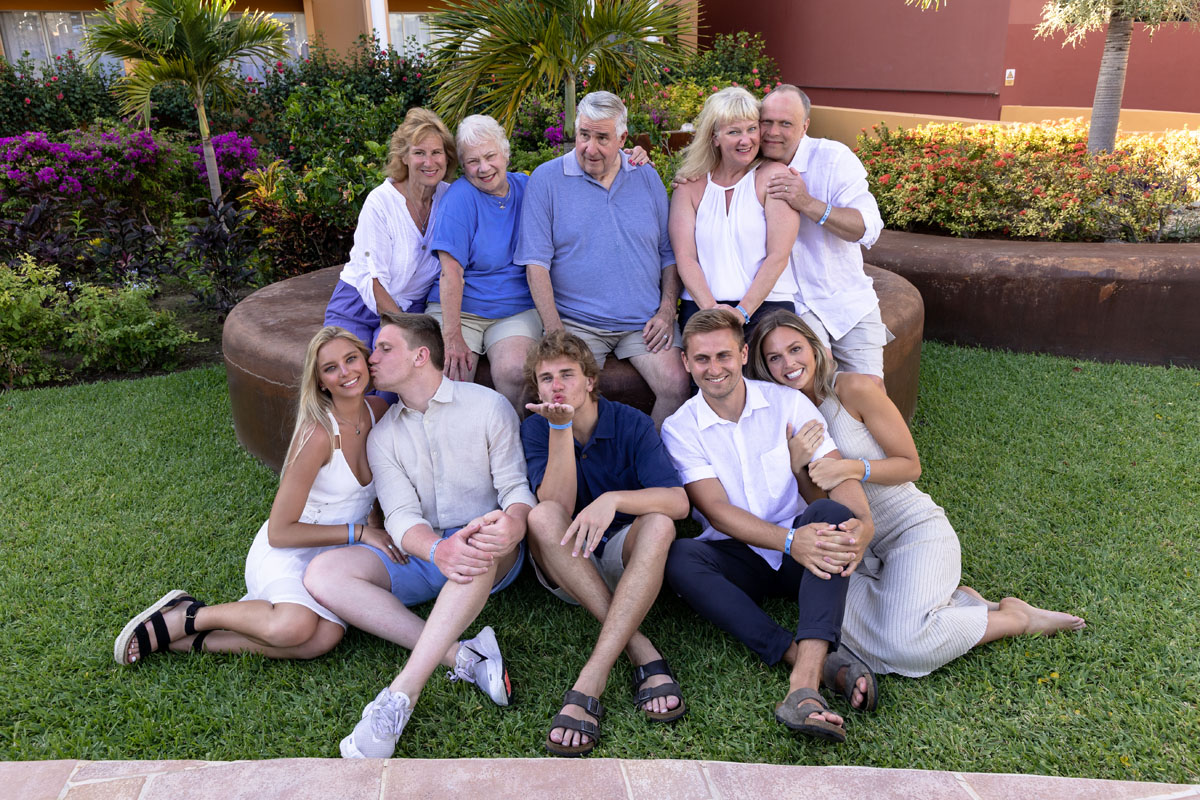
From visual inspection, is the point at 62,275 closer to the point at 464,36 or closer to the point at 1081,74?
the point at 464,36

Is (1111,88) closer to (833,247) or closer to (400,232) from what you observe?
(833,247)

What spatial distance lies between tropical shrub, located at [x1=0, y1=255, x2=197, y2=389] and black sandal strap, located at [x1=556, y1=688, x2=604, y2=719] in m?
4.76

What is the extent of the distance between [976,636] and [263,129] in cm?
1212

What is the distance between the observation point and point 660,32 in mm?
5543

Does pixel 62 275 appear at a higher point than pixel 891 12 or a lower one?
lower

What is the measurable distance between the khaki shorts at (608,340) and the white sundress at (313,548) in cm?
98

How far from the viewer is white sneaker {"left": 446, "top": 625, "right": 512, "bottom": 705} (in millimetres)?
2848

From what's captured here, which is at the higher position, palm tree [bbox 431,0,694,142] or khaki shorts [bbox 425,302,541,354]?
palm tree [bbox 431,0,694,142]

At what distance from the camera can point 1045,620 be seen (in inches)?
121

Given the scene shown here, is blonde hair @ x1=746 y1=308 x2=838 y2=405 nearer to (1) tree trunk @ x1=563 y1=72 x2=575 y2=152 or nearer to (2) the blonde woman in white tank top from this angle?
(2) the blonde woman in white tank top

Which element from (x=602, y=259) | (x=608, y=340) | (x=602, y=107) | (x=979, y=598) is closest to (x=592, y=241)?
(x=602, y=259)

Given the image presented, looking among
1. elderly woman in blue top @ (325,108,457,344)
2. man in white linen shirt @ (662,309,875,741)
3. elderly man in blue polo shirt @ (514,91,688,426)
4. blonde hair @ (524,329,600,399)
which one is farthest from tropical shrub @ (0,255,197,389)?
man in white linen shirt @ (662,309,875,741)

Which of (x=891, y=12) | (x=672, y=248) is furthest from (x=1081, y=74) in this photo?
(x=672, y=248)

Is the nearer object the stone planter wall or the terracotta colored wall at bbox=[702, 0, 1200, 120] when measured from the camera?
the stone planter wall
